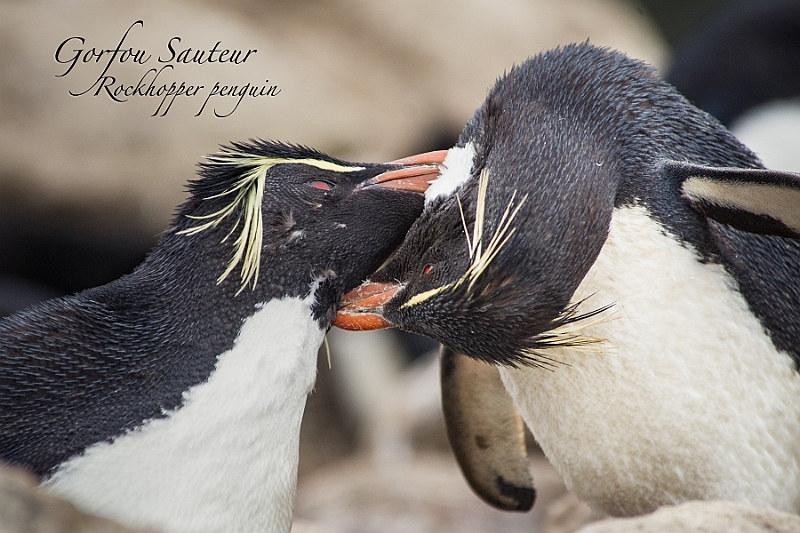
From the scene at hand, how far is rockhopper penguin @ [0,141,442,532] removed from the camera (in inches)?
82.6

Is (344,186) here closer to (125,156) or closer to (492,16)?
(125,156)

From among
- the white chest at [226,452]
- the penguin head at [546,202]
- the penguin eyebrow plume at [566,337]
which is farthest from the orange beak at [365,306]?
the penguin eyebrow plume at [566,337]

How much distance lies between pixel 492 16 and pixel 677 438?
245 inches

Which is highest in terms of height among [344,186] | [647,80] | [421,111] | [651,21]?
[651,21]

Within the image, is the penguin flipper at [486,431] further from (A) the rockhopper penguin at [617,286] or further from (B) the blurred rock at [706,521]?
(B) the blurred rock at [706,521]

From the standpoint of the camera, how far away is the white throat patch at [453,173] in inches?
90.4

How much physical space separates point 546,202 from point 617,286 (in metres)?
0.29

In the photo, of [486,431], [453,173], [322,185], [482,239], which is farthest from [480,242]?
[486,431]

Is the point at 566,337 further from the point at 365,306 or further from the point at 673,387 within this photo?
the point at 365,306

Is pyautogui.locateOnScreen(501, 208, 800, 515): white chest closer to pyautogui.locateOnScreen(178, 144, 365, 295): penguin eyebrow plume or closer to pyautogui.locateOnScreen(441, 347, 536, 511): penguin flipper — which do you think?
pyautogui.locateOnScreen(441, 347, 536, 511): penguin flipper

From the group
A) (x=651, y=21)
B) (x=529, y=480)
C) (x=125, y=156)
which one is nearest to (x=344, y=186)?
(x=529, y=480)

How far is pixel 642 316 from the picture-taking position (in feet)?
7.45

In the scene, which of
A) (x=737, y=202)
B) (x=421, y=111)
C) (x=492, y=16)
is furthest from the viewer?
(x=492, y=16)

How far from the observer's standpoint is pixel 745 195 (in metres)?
2.20
